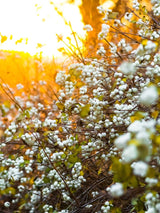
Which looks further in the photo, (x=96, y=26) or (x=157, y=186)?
(x=96, y=26)

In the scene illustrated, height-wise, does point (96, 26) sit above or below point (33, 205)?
above

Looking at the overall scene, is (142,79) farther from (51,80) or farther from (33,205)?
(51,80)

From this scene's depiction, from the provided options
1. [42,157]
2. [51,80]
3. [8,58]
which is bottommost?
[42,157]

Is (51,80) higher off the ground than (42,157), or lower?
higher

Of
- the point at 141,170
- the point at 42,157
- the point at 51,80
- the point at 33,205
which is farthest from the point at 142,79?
the point at 51,80

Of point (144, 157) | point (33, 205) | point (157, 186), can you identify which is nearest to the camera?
point (144, 157)

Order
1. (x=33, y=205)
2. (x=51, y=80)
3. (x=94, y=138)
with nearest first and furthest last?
1. (x=94, y=138)
2. (x=33, y=205)
3. (x=51, y=80)

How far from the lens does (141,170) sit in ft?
2.64

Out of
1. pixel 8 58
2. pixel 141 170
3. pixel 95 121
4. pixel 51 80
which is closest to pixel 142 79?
pixel 95 121

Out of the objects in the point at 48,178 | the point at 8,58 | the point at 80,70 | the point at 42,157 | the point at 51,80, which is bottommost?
the point at 48,178

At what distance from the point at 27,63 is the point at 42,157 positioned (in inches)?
111

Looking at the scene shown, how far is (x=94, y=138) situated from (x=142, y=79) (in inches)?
25.1

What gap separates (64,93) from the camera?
8.27 feet

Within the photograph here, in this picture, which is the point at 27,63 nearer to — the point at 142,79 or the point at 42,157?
the point at 42,157
